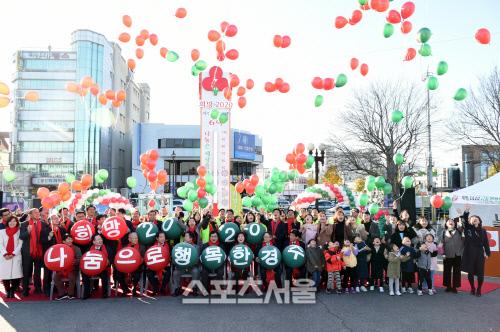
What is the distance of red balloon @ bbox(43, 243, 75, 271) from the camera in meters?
7.14

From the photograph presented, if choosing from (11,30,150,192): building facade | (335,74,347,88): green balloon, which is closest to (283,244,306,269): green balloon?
(335,74,347,88): green balloon

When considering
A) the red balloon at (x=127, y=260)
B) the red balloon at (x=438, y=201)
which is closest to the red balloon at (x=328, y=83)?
the red balloon at (x=438, y=201)

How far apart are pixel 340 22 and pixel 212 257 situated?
247 inches

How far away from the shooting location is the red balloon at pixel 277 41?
1107 cm

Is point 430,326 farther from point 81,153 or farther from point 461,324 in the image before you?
point 81,153

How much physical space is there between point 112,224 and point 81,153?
1890 inches

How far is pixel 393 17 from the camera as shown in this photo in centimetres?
962

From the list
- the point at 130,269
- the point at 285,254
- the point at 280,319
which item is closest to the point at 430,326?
the point at 280,319

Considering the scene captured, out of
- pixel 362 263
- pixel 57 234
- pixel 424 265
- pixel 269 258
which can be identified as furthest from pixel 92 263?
pixel 424 265

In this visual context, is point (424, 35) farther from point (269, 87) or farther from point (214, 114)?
point (214, 114)

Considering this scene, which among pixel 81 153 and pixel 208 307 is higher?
pixel 81 153

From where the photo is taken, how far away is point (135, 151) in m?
51.2

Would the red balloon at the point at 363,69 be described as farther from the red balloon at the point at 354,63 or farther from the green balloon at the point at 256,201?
the green balloon at the point at 256,201

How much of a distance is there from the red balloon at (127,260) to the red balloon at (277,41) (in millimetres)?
6483
